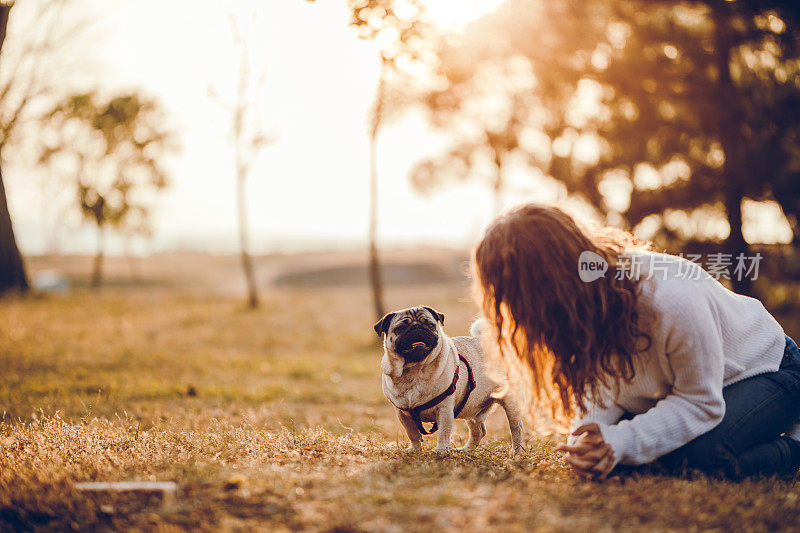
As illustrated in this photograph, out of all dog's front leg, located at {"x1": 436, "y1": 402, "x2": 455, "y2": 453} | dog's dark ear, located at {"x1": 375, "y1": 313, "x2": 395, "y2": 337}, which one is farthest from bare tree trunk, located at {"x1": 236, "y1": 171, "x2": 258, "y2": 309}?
dog's front leg, located at {"x1": 436, "y1": 402, "x2": 455, "y2": 453}

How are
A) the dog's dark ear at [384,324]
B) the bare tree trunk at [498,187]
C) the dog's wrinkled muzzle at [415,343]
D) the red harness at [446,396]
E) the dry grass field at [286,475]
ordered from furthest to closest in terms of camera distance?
the bare tree trunk at [498,187]
the dog's dark ear at [384,324]
the red harness at [446,396]
the dog's wrinkled muzzle at [415,343]
the dry grass field at [286,475]

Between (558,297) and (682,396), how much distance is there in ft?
3.27

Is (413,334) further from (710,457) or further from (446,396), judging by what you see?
(710,457)

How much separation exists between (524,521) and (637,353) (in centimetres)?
125

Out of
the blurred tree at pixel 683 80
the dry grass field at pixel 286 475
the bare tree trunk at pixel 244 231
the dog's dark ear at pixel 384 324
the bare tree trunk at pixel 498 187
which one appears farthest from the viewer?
the bare tree trunk at pixel 498 187

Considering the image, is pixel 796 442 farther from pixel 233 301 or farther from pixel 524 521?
pixel 233 301

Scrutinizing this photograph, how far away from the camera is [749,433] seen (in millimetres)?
3910

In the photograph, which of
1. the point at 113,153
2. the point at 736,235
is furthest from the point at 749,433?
the point at 113,153

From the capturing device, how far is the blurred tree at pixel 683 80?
13539 millimetres

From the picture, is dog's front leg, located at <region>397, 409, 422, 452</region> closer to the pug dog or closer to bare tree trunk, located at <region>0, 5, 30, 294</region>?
the pug dog

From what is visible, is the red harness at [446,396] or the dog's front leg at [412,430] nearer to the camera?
the red harness at [446,396]

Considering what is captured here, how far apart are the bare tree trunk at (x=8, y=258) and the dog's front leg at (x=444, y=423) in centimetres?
1675

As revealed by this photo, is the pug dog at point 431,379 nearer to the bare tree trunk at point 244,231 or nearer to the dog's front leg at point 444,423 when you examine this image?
the dog's front leg at point 444,423

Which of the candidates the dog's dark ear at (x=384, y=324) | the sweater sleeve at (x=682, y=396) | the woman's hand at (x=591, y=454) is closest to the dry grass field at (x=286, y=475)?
the woman's hand at (x=591, y=454)
